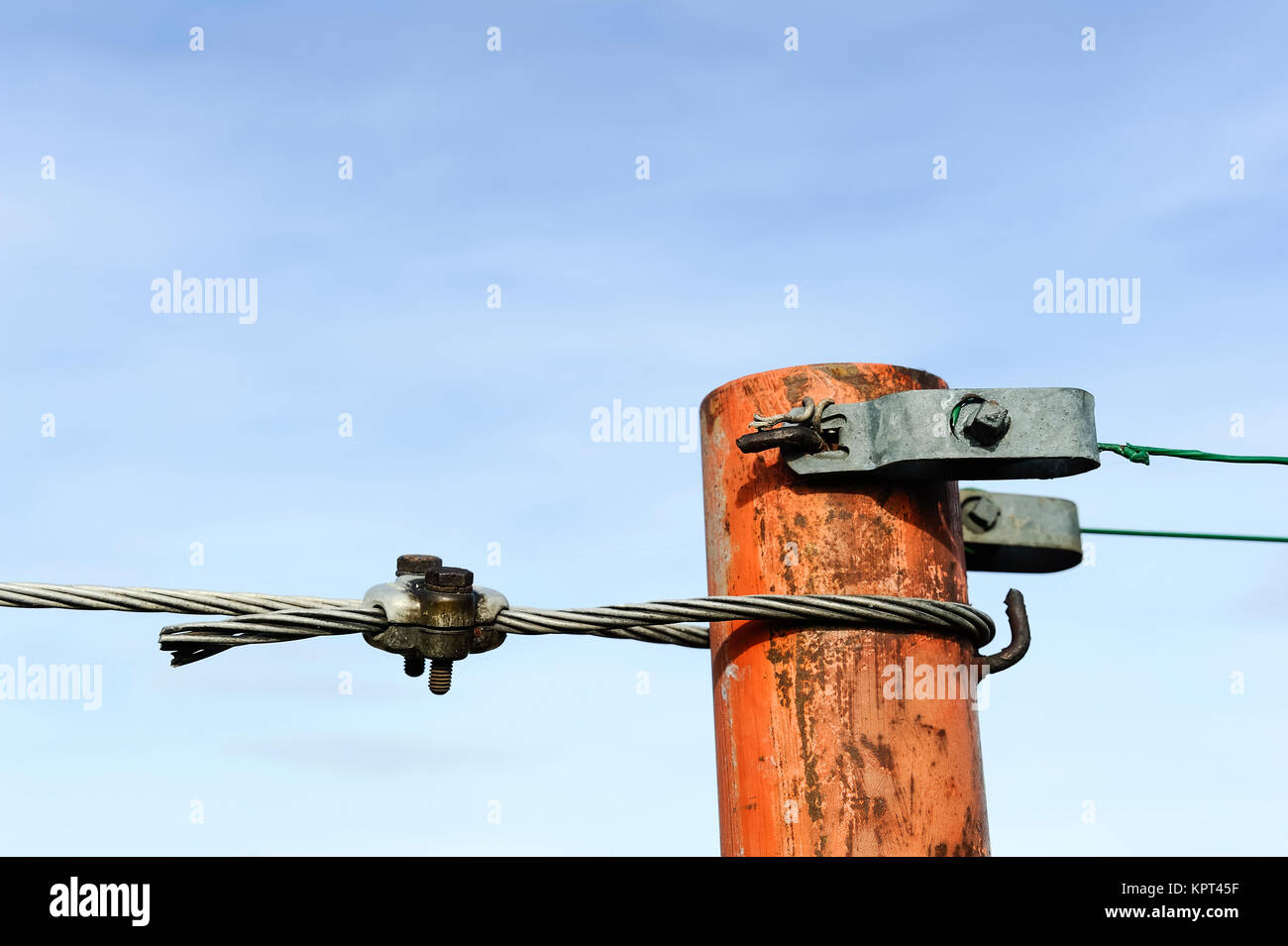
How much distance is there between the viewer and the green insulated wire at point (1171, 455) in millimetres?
3562

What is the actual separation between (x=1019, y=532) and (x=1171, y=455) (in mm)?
513

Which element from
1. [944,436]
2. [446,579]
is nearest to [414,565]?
[446,579]

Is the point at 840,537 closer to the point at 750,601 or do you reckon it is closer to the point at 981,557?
the point at 750,601

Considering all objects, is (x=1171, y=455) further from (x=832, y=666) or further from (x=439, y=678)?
(x=439, y=678)

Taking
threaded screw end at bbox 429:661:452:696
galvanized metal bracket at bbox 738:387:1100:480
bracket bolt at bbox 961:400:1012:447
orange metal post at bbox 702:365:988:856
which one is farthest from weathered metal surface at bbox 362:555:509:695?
bracket bolt at bbox 961:400:1012:447

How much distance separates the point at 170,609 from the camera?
9.04ft

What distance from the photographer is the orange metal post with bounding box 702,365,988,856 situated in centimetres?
275

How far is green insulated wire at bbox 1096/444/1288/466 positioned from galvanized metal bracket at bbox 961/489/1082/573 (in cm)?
46

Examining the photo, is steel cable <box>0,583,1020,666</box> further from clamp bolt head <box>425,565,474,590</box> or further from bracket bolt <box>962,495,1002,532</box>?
bracket bolt <box>962,495,1002,532</box>

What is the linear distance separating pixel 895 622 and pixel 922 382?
0.59m

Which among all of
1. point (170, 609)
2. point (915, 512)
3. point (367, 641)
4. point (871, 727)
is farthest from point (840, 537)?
point (170, 609)

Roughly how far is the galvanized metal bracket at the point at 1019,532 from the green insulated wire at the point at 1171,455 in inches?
18.1

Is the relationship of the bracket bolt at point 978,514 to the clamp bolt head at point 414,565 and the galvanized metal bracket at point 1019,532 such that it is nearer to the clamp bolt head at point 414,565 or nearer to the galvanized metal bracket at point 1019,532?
the galvanized metal bracket at point 1019,532
